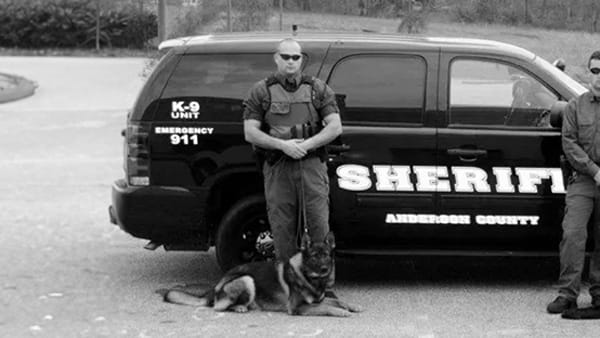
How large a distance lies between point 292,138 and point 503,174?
1.45 m

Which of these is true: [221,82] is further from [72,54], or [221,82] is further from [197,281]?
[72,54]

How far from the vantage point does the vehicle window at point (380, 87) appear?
7094 millimetres

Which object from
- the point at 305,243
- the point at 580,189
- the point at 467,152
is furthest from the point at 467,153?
the point at 305,243

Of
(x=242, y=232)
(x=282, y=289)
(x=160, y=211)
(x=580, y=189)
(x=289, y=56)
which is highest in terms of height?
(x=289, y=56)

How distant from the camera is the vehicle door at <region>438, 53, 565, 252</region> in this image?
6.97m

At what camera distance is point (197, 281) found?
7.73 m

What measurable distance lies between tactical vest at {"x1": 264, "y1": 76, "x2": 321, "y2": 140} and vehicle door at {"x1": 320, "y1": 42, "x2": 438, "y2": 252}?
478 millimetres

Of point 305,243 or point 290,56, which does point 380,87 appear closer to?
point 290,56

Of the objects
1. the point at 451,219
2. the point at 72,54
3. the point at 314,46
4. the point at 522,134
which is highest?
the point at 314,46

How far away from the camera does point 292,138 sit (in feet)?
21.6

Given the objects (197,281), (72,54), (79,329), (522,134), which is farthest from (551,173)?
(72,54)

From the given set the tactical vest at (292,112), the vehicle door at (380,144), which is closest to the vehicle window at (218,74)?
the vehicle door at (380,144)

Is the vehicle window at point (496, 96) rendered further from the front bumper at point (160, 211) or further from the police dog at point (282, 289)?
the front bumper at point (160, 211)

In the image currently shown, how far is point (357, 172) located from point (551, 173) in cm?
127
